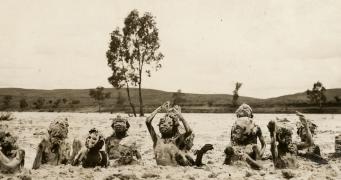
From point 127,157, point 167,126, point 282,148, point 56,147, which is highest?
point 167,126

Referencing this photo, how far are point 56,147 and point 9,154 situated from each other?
1321 millimetres

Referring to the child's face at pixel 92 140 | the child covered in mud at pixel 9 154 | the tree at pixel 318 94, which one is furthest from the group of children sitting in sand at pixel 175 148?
the tree at pixel 318 94

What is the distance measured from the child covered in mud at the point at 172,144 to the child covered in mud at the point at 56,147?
1.84 meters

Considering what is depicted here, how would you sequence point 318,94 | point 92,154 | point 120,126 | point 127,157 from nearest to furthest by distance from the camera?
point 92,154
point 127,157
point 120,126
point 318,94

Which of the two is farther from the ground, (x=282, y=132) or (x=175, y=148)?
(x=282, y=132)

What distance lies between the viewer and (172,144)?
998 cm

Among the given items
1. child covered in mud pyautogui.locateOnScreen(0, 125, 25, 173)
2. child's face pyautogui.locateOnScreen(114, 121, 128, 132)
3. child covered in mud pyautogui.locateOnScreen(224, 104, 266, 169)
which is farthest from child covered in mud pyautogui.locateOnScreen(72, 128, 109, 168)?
child covered in mud pyautogui.locateOnScreen(224, 104, 266, 169)

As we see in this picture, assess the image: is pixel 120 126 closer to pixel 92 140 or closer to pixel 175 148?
pixel 175 148

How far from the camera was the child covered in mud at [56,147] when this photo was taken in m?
9.84

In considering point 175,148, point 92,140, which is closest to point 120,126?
point 175,148

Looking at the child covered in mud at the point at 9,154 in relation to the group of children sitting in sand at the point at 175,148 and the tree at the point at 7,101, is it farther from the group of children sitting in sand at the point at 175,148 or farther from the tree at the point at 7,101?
the tree at the point at 7,101

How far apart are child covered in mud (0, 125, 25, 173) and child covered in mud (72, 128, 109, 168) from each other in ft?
3.77

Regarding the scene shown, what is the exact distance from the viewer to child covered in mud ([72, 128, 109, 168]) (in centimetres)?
917

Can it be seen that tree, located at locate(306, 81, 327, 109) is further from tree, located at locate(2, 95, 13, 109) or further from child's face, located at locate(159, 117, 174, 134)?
child's face, located at locate(159, 117, 174, 134)
